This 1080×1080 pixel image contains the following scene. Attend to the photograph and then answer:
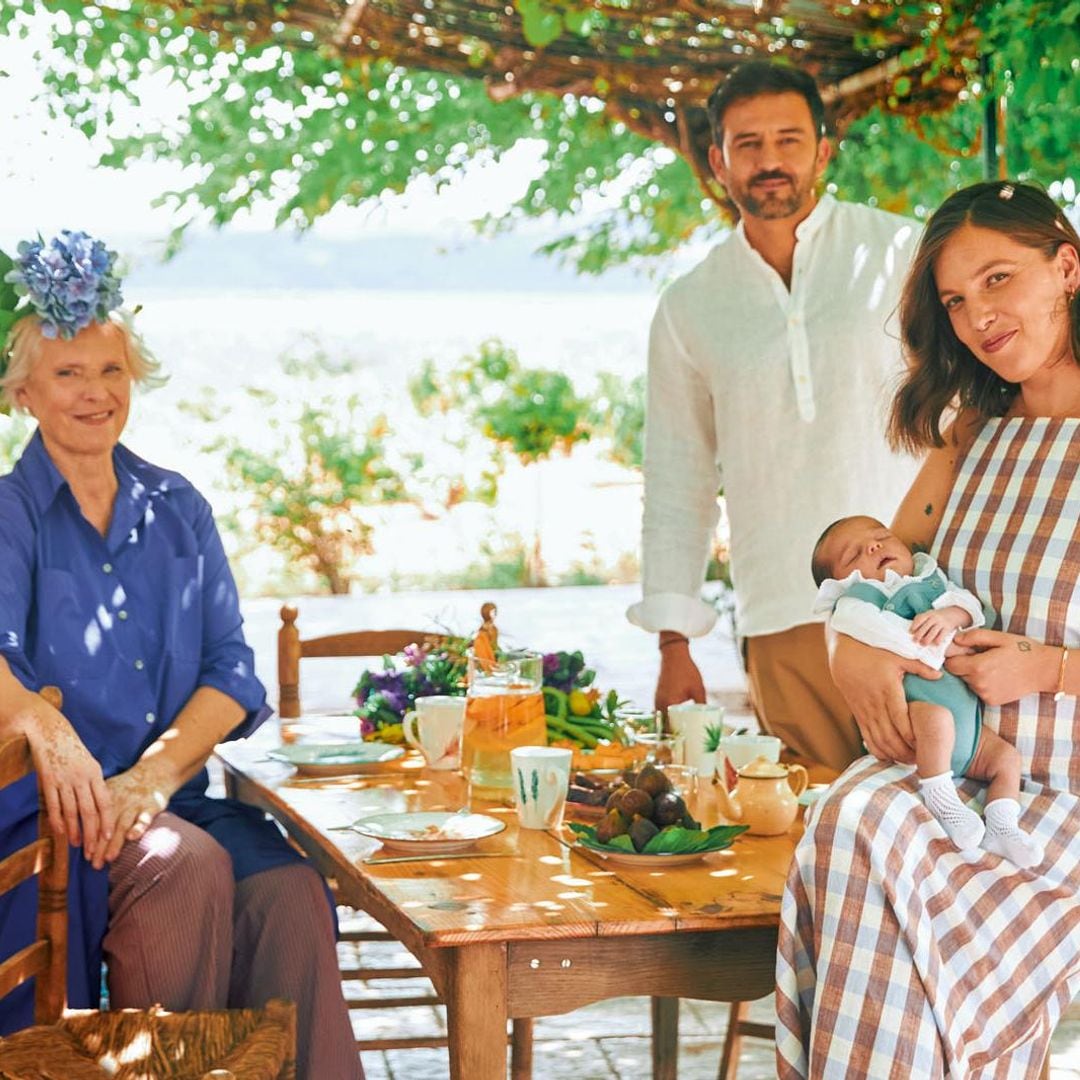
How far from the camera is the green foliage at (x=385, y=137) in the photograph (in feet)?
18.4

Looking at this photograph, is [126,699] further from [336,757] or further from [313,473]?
[313,473]

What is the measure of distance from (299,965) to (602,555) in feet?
28.6

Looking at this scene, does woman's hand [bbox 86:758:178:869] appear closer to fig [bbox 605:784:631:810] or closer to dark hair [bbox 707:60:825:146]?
fig [bbox 605:784:631:810]

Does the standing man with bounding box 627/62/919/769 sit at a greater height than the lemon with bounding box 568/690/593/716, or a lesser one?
greater

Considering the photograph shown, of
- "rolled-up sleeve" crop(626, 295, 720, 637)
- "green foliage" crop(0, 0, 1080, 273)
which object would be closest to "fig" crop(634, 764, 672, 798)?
"rolled-up sleeve" crop(626, 295, 720, 637)

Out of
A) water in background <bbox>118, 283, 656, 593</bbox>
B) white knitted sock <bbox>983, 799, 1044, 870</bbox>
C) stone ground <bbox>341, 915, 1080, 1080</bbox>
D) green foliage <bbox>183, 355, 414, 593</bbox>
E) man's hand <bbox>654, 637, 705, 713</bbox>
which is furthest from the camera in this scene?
water in background <bbox>118, 283, 656, 593</bbox>

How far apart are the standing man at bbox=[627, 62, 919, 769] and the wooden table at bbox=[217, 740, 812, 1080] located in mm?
993

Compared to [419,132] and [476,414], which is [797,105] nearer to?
[419,132]

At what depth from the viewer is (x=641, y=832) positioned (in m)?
2.21

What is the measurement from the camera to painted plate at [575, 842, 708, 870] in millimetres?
2184

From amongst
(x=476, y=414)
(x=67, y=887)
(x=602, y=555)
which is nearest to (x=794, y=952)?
(x=67, y=887)

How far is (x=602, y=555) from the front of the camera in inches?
442

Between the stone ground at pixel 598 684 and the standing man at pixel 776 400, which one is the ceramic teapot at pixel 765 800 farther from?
the stone ground at pixel 598 684

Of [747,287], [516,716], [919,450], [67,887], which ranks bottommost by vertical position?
[67,887]
